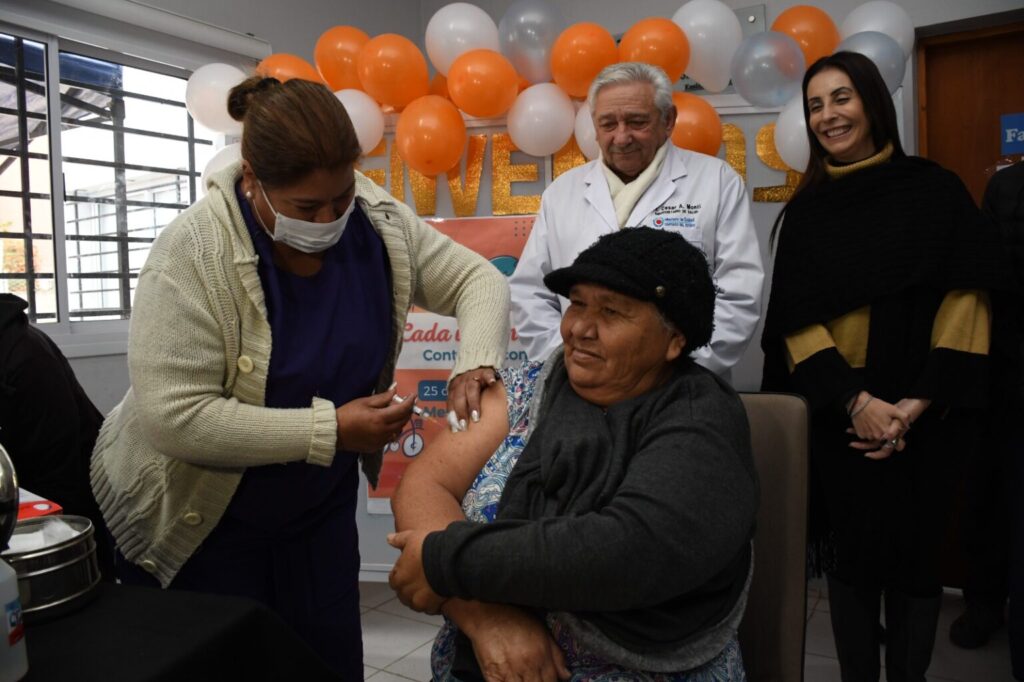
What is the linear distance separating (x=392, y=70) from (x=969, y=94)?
2.71 metres

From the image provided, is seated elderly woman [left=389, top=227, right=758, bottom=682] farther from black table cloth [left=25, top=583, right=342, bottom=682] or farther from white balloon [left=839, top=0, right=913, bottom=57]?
white balloon [left=839, top=0, right=913, bottom=57]

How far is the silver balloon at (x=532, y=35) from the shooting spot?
303 centimetres

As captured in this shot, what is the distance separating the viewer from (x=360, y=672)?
1.61m

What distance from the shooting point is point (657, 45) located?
2777 millimetres

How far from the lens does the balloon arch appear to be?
2.75 meters

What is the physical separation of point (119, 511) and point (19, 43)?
9.32 ft

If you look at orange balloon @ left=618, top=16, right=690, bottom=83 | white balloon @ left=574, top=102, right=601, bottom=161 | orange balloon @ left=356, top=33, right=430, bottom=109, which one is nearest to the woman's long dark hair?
orange balloon @ left=618, top=16, right=690, bottom=83

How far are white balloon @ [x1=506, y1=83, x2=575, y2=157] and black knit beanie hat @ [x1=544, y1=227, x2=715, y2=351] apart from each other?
5.56ft

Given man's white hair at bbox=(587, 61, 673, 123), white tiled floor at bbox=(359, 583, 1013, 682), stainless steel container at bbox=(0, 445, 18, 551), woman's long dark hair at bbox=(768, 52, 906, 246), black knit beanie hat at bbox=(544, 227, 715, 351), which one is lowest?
white tiled floor at bbox=(359, 583, 1013, 682)

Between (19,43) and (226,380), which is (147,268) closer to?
(226,380)

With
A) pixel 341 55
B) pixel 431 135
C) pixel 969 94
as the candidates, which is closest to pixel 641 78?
pixel 431 135

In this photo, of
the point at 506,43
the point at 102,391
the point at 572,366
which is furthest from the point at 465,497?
the point at 102,391

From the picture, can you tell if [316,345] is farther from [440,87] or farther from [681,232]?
[440,87]

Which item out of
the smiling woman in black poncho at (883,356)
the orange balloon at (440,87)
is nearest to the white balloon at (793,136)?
the smiling woman in black poncho at (883,356)
